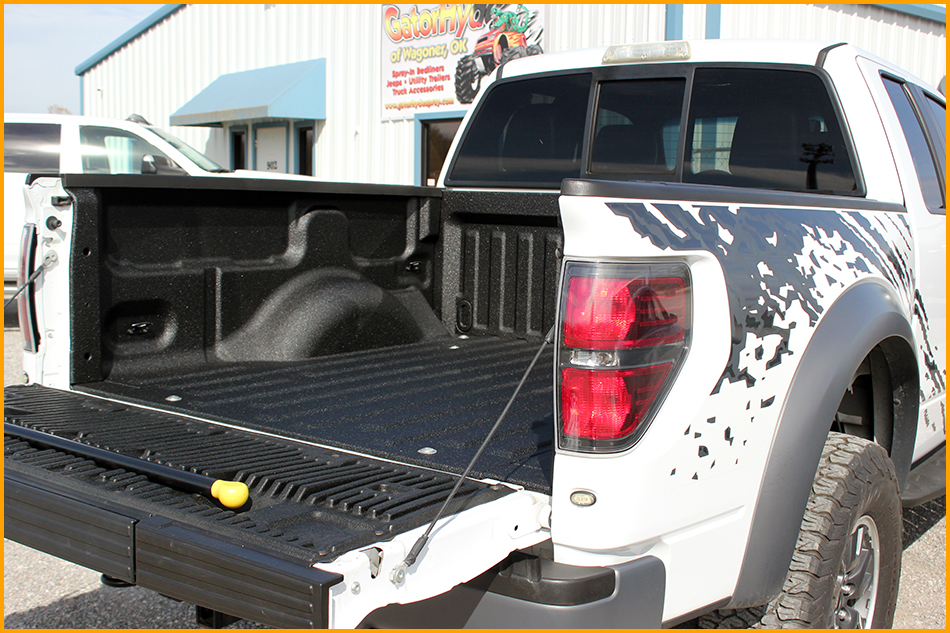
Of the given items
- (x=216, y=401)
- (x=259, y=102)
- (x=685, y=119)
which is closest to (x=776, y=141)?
(x=685, y=119)

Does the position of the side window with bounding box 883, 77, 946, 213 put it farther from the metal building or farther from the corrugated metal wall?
the corrugated metal wall

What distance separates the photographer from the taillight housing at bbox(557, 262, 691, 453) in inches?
72.2

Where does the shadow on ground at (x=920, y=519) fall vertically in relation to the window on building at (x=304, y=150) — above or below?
below

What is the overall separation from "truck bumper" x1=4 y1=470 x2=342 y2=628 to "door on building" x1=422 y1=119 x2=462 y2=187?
11.1 meters

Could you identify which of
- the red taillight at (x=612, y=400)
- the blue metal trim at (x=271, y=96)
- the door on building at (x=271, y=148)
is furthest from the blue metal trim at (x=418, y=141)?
the red taillight at (x=612, y=400)

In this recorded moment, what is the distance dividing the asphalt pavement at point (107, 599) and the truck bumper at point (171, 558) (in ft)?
4.40

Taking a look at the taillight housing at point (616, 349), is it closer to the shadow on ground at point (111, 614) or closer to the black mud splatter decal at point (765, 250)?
the black mud splatter decal at point (765, 250)

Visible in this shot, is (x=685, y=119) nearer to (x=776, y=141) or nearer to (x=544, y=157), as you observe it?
(x=776, y=141)

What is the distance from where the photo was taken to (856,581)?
2592 mm

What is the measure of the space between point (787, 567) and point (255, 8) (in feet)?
52.5

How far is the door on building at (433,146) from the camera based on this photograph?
42.1ft

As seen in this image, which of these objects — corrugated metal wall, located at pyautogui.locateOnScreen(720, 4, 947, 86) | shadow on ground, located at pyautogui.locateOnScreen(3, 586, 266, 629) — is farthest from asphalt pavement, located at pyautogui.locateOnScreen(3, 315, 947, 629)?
corrugated metal wall, located at pyautogui.locateOnScreen(720, 4, 947, 86)

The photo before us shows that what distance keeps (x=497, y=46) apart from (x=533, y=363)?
10.7 meters

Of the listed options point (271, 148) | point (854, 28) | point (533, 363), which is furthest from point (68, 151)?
point (854, 28)
